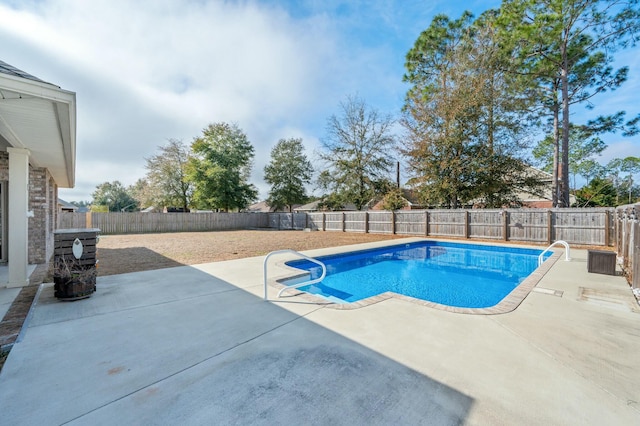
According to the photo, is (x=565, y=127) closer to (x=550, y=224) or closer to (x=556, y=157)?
(x=556, y=157)

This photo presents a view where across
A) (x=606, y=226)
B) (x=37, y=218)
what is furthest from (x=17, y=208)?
(x=606, y=226)

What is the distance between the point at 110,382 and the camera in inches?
82.4

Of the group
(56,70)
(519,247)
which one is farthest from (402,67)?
(56,70)

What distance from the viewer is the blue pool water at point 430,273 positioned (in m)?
5.66

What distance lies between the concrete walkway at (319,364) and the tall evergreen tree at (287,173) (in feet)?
86.3

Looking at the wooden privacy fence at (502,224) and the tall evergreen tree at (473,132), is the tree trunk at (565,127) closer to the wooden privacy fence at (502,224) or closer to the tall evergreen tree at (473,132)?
the tall evergreen tree at (473,132)

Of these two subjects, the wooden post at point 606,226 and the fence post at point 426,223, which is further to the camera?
the fence post at point 426,223

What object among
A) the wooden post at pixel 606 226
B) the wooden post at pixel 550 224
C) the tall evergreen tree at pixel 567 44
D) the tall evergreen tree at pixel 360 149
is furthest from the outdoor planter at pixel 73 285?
the tall evergreen tree at pixel 360 149

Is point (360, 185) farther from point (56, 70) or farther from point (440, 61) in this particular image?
point (56, 70)

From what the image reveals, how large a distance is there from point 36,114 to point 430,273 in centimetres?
832

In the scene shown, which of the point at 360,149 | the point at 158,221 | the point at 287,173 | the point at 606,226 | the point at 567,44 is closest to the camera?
the point at 606,226

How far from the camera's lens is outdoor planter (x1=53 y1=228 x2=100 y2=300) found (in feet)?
12.7

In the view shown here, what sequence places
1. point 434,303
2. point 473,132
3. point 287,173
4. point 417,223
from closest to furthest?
1. point 434,303
2. point 473,132
3. point 417,223
4. point 287,173

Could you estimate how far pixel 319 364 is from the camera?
2314 millimetres
